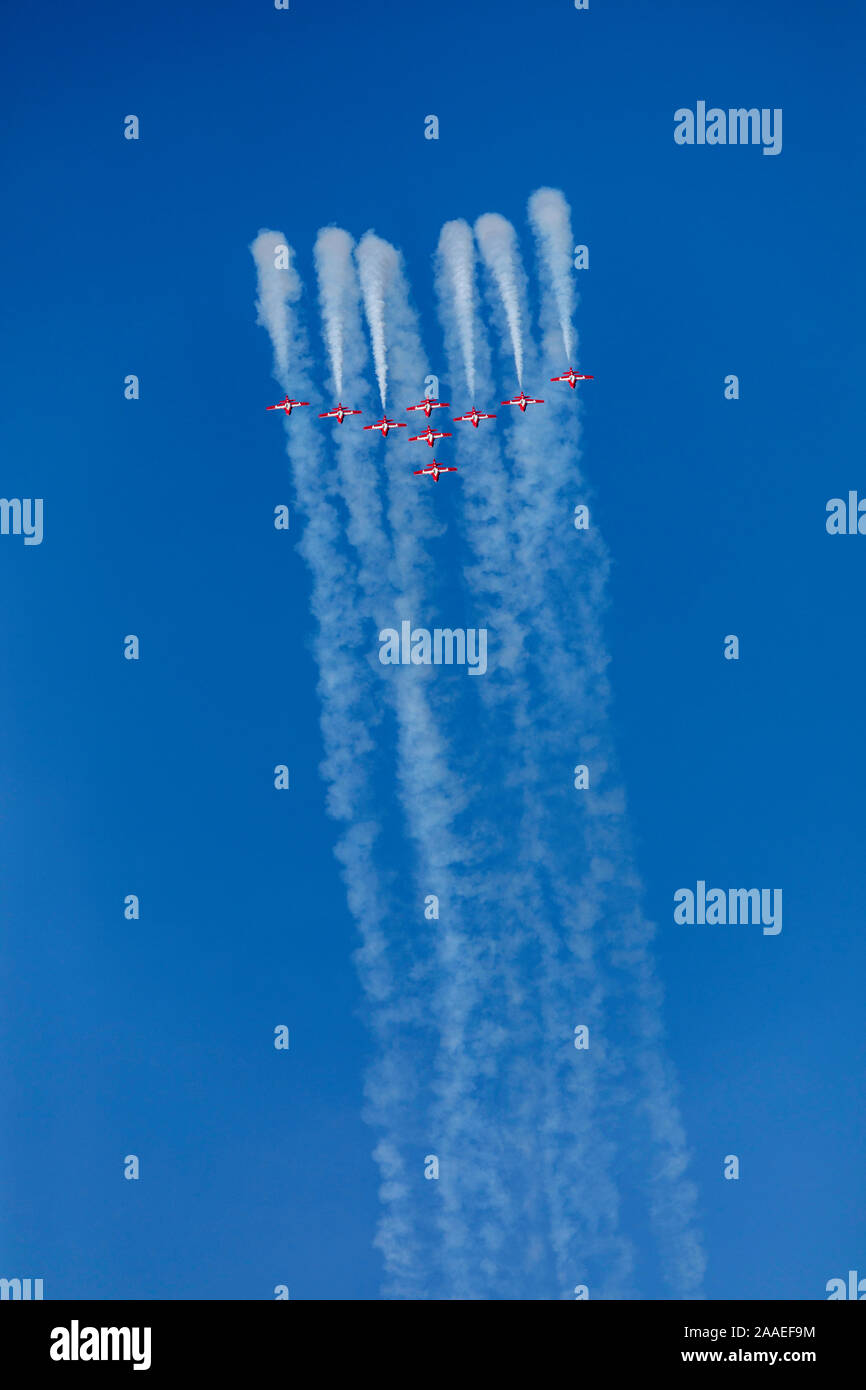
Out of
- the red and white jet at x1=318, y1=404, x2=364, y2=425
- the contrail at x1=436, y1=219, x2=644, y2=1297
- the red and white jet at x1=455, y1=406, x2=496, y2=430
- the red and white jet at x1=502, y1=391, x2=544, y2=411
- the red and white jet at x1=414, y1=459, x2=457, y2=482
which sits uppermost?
the red and white jet at x1=502, y1=391, x2=544, y2=411

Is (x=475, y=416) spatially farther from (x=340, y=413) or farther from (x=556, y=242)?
(x=556, y=242)

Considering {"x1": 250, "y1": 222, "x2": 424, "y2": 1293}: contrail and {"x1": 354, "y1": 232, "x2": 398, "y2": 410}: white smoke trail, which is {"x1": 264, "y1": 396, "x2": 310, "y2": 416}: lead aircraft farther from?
{"x1": 354, "y1": 232, "x2": 398, "y2": 410}: white smoke trail

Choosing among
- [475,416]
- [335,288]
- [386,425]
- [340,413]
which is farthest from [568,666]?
[335,288]

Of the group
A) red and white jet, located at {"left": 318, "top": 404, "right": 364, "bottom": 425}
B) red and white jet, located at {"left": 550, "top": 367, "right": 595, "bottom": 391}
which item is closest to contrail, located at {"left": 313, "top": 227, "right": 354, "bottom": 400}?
red and white jet, located at {"left": 318, "top": 404, "right": 364, "bottom": 425}

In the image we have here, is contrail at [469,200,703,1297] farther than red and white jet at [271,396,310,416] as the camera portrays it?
No

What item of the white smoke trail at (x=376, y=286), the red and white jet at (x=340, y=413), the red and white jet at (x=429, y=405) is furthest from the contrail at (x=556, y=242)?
the red and white jet at (x=340, y=413)

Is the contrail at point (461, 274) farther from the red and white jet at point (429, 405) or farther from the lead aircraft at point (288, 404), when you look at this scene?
the lead aircraft at point (288, 404)

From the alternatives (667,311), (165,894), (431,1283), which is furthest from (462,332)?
(431,1283)
